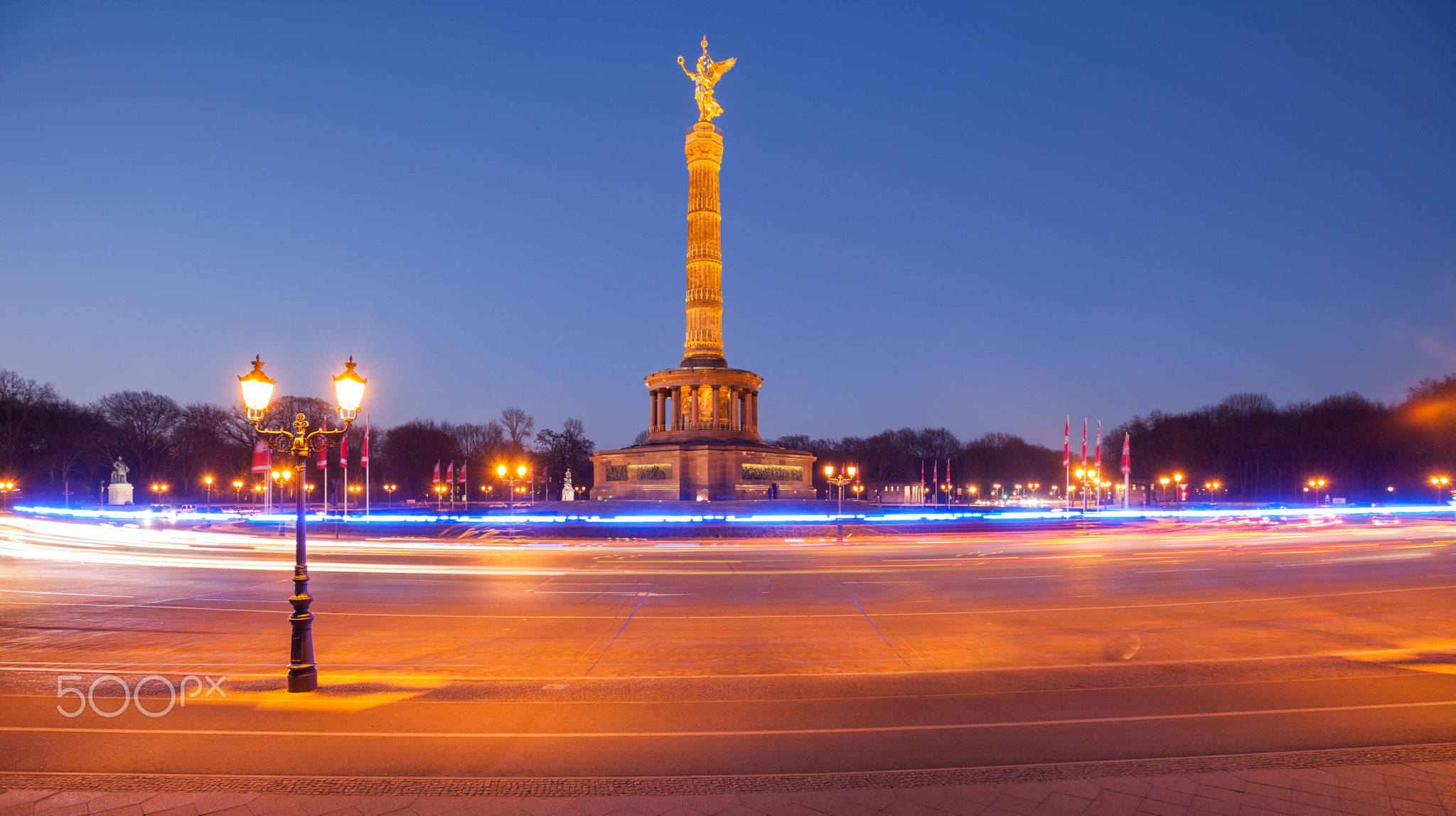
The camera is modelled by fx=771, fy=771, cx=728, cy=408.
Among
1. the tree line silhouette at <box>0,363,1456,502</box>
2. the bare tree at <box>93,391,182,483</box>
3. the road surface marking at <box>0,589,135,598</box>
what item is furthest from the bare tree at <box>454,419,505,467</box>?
the road surface marking at <box>0,589,135,598</box>

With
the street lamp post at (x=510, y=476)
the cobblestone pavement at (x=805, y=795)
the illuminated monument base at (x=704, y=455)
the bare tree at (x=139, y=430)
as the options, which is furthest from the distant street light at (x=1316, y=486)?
the bare tree at (x=139, y=430)

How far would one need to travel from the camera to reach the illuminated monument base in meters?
51.6

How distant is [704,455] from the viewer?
51.6 metres

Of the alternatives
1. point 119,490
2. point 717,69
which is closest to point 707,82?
A: point 717,69

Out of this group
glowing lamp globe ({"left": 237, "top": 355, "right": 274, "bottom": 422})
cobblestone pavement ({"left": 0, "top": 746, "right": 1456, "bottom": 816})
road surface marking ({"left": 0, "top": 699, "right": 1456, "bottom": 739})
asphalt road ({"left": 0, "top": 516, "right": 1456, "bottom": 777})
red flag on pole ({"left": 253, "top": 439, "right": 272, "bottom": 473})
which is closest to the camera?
cobblestone pavement ({"left": 0, "top": 746, "right": 1456, "bottom": 816})

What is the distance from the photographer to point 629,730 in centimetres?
727

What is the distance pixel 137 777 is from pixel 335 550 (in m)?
23.7

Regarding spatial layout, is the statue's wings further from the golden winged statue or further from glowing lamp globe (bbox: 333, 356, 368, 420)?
glowing lamp globe (bbox: 333, 356, 368, 420)

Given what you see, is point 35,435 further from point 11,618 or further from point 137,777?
point 137,777
